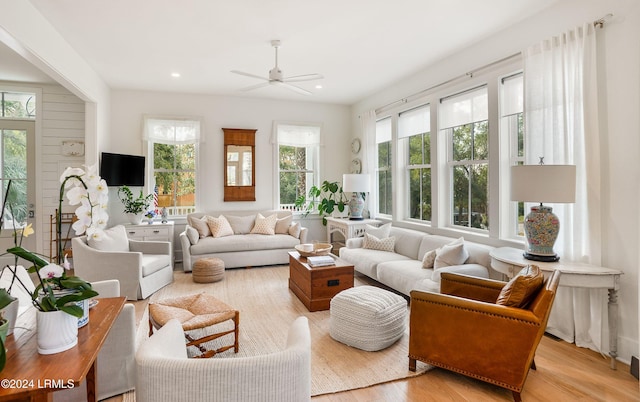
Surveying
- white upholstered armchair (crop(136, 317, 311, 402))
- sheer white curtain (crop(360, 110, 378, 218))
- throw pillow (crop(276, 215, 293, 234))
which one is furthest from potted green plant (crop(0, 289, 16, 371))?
sheer white curtain (crop(360, 110, 378, 218))

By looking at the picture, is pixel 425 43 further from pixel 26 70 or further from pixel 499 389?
pixel 26 70

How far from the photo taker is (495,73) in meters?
3.68

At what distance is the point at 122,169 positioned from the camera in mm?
5301

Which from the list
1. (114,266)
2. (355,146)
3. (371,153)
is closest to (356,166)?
(355,146)

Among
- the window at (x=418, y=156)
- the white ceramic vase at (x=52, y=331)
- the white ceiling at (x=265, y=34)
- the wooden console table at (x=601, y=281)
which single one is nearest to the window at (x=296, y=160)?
the white ceiling at (x=265, y=34)

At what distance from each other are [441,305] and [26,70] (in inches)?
222

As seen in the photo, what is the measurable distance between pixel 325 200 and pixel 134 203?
10.1ft

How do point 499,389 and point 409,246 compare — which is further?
point 409,246

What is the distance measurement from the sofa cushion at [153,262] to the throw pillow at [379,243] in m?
2.62

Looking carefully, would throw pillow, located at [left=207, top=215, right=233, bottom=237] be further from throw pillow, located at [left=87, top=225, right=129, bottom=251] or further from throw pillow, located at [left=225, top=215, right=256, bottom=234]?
throw pillow, located at [left=87, top=225, right=129, bottom=251]

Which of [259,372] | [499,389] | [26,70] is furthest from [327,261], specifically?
[26,70]

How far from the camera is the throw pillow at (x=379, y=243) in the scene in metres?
4.71

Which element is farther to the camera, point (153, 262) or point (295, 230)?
point (295, 230)

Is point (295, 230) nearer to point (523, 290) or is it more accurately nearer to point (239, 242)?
point (239, 242)
